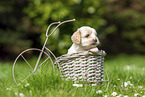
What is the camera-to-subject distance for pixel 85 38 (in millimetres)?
2566

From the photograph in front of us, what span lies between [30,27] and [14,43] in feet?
3.99

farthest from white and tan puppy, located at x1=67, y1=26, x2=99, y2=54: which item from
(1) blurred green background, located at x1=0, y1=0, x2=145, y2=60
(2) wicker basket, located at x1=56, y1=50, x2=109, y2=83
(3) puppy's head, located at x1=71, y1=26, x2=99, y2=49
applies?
(1) blurred green background, located at x1=0, y1=0, x2=145, y2=60

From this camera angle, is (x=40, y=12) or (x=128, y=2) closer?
(x=40, y=12)

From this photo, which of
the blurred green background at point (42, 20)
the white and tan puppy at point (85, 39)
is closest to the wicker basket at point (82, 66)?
the white and tan puppy at point (85, 39)

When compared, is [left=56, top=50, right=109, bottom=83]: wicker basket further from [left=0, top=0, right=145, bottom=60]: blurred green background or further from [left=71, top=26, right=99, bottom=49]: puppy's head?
[left=0, top=0, right=145, bottom=60]: blurred green background

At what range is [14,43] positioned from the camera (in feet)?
27.2

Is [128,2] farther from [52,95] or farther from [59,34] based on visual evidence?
[52,95]

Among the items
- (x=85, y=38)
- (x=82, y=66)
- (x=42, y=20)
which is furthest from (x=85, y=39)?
(x=42, y=20)

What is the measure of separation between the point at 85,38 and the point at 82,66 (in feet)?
1.05

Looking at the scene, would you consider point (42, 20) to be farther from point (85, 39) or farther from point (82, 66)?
point (82, 66)

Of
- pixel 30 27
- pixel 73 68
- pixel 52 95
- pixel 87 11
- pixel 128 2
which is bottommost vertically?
pixel 52 95

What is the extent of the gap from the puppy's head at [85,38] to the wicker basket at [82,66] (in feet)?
0.39

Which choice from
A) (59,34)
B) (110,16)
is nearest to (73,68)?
(59,34)

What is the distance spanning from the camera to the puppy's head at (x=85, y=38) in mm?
2534
